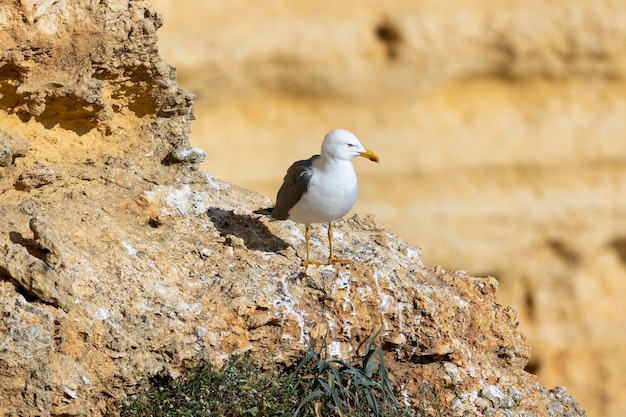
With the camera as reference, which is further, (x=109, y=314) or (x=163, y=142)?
(x=163, y=142)

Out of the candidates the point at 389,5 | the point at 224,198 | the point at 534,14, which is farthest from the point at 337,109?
the point at 224,198

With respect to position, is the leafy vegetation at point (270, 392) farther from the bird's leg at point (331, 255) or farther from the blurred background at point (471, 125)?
the blurred background at point (471, 125)

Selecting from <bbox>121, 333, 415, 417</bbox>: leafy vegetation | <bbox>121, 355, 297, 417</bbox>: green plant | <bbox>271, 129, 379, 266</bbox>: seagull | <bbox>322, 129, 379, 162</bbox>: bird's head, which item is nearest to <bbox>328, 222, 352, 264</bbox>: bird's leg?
<bbox>271, 129, 379, 266</bbox>: seagull

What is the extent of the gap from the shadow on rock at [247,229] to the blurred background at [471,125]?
3140 mm

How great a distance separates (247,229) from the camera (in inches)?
181

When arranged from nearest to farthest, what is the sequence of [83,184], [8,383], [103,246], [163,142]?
[8,383]
[103,246]
[83,184]
[163,142]

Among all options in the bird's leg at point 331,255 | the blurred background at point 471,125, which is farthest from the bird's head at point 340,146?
the blurred background at point 471,125

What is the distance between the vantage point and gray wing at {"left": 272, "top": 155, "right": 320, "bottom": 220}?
4.46 m

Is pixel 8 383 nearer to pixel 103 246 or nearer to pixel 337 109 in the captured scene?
pixel 103 246

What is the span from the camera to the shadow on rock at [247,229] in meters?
4.51

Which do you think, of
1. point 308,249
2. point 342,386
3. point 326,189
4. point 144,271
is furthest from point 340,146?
point 342,386

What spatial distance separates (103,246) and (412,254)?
1358 mm

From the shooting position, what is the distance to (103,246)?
13.4 ft

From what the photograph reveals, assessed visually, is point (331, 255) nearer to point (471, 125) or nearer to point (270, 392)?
point (270, 392)
